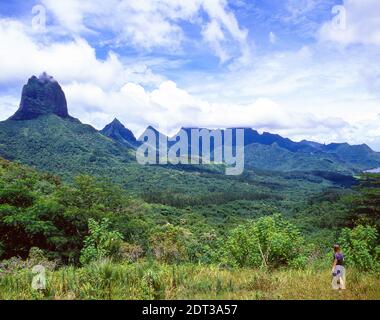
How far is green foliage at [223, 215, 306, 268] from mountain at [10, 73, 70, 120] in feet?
542

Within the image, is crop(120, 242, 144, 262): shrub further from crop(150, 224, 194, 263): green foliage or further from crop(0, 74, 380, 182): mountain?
crop(0, 74, 380, 182): mountain

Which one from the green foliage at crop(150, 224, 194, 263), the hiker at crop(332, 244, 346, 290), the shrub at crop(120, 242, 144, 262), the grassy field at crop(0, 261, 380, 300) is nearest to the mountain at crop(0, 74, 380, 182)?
the green foliage at crop(150, 224, 194, 263)

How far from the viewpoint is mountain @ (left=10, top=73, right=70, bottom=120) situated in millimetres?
164375

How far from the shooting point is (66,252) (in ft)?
74.2

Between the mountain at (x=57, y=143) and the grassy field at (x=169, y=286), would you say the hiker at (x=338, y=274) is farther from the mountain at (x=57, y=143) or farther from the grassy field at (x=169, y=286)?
the mountain at (x=57, y=143)

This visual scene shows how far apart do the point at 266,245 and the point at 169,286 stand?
486 centimetres

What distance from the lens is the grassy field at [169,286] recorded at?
261 inches

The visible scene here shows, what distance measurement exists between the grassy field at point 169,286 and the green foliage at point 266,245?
2.65 m

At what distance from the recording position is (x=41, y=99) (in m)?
170

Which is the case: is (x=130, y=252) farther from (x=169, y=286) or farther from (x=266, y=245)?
(x=169, y=286)

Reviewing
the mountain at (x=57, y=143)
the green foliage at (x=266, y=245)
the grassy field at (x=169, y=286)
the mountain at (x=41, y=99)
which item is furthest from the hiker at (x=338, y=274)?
the mountain at (x=41, y=99)

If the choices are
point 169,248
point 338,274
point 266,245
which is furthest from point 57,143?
point 338,274
